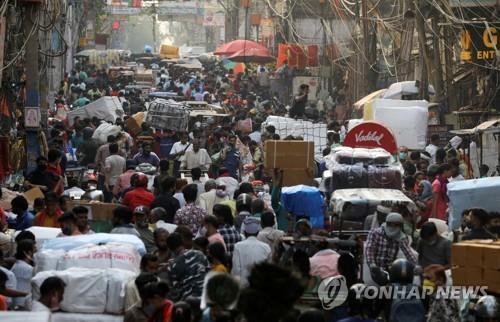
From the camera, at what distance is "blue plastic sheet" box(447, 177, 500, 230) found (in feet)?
46.1

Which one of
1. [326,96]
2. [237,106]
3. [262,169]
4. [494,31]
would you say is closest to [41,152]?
[262,169]

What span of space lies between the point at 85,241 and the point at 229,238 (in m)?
1.71

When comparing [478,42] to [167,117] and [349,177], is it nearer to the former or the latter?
[167,117]

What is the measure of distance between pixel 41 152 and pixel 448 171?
21.2ft

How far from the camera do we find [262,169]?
19.5 metres

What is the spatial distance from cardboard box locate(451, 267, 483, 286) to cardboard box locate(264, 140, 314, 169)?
7.48 m

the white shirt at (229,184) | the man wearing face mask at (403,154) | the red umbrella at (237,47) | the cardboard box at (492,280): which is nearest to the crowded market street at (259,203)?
the cardboard box at (492,280)

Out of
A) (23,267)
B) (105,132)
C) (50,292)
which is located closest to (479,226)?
(23,267)

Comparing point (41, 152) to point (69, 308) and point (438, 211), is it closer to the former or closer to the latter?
point (438, 211)

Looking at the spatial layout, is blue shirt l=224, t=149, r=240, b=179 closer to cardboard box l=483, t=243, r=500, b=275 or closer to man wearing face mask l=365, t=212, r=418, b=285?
man wearing face mask l=365, t=212, r=418, b=285

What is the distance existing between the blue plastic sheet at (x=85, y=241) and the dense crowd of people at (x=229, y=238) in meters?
0.18

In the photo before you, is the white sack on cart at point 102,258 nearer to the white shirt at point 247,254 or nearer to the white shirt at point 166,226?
the white shirt at point 247,254

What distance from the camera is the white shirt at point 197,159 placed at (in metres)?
19.3

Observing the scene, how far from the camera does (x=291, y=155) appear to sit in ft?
58.1
